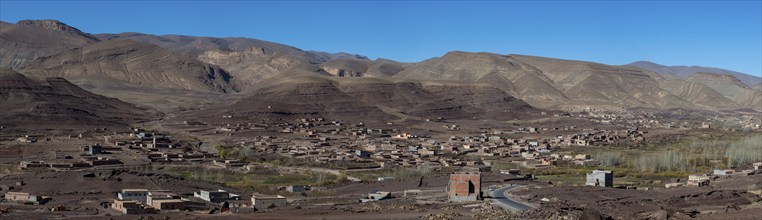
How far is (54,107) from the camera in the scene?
135500mm

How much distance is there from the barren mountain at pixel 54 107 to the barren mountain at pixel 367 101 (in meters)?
13.5

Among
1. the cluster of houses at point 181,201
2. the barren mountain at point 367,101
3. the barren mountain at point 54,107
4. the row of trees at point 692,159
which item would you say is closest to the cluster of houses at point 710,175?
the row of trees at point 692,159

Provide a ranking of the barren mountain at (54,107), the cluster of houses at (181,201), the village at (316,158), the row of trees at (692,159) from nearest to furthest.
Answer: the cluster of houses at (181,201)
the village at (316,158)
the row of trees at (692,159)
the barren mountain at (54,107)

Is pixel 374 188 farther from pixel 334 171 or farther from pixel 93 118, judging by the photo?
pixel 93 118

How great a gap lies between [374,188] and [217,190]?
10543 millimetres

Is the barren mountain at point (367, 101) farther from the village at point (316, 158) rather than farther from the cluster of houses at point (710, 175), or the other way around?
the cluster of houses at point (710, 175)

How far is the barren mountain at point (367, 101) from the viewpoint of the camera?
160 metres

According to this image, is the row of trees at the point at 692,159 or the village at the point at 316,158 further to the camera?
the row of trees at the point at 692,159

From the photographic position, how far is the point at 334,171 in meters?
79.7

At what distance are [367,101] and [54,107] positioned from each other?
199 ft

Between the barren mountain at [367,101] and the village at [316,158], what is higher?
the barren mountain at [367,101]

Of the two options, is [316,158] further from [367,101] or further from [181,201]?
[367,101]

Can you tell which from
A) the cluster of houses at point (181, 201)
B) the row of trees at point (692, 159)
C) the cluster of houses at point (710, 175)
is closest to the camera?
the cluster of houses at point (181, 201)

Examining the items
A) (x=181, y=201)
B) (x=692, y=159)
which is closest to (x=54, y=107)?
(x=692, y=159)
